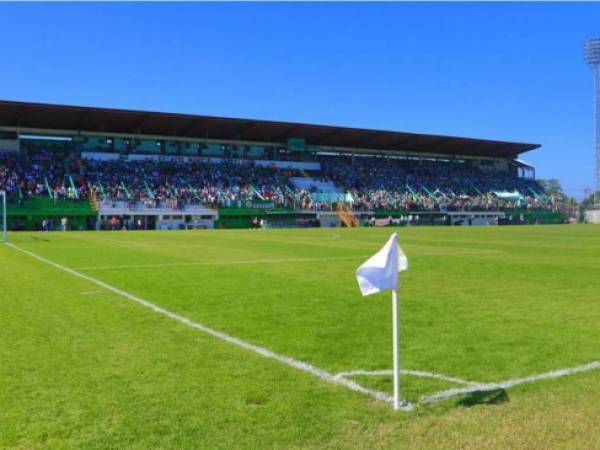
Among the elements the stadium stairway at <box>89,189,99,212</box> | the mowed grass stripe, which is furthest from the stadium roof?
the mowed grass stripe

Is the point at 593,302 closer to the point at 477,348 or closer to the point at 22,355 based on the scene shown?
the point at 477,348

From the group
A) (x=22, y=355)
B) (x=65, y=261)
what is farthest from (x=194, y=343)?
(x=65, y=261)

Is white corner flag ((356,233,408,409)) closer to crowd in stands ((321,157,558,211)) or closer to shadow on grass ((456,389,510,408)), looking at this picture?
shadow on grass ((456,389,510,408))

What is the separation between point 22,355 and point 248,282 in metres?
7.21

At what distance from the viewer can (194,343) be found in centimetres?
754

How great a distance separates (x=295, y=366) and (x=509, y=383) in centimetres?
222

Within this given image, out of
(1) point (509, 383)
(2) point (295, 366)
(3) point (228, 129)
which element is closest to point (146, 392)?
(2) point (295, 366)

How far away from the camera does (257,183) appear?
241 feet

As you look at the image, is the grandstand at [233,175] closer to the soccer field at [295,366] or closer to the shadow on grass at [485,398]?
the soccer field at [295,366]

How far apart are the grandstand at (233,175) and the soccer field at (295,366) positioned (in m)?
50.8

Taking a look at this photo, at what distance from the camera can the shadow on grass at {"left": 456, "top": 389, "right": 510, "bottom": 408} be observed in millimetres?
5195

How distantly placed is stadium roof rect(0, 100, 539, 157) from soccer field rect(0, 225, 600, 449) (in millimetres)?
57185

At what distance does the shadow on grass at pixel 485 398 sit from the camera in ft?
17.0

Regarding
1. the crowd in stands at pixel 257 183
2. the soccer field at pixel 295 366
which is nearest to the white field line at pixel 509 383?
the soccer field at pixel 295 366
